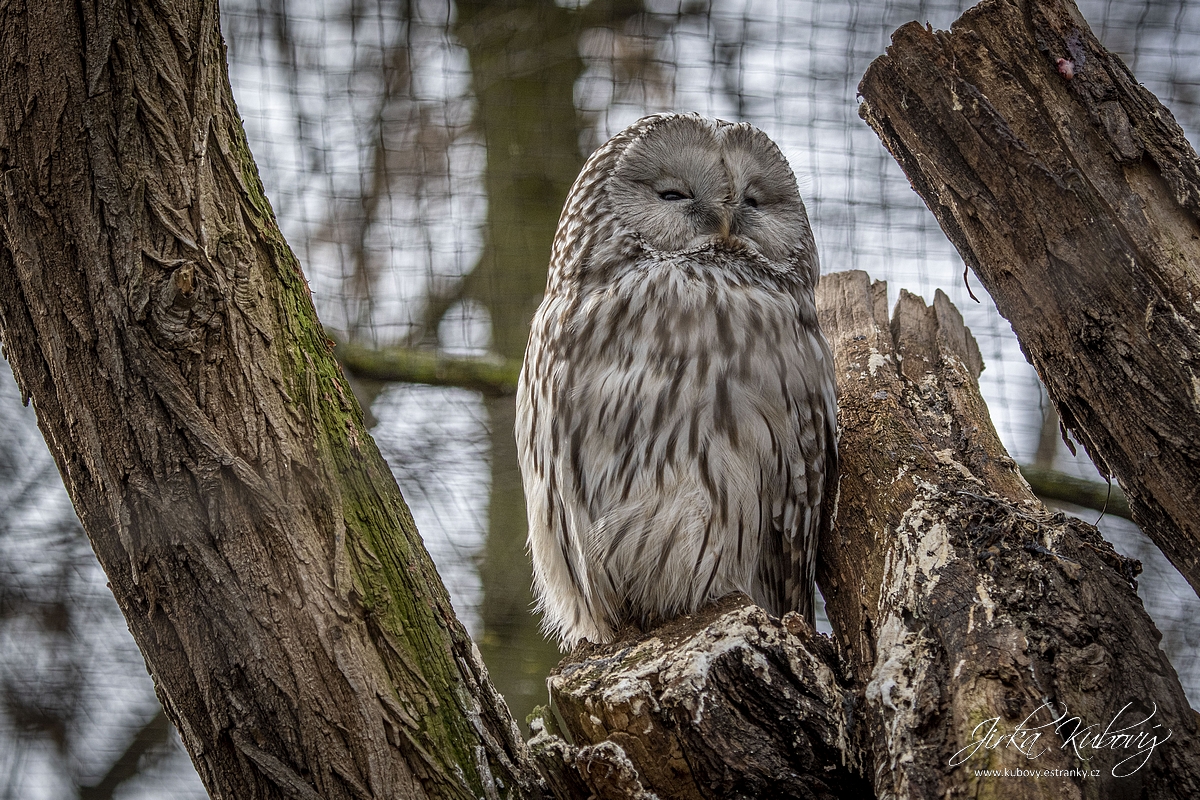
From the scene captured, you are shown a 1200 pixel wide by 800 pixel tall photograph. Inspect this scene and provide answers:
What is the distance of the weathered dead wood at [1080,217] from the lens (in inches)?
61.8

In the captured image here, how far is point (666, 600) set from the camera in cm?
230

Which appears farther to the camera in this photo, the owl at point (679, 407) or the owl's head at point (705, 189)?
the owl's head at point (705, 189)

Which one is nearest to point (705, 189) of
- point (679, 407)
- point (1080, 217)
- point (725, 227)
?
point (725, 227)

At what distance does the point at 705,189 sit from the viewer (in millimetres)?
2680

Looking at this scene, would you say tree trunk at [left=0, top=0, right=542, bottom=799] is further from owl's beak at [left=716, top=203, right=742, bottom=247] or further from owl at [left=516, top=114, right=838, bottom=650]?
owl's beak at [left=716, top=203, right=742, bottom=247]

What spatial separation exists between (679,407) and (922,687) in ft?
2.97

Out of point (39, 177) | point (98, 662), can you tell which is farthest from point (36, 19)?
point (98, 662)

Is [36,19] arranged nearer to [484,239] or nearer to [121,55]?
[121,55]

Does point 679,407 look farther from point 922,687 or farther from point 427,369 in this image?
point 427,369

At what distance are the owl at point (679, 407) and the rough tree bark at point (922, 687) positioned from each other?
0.36 meters

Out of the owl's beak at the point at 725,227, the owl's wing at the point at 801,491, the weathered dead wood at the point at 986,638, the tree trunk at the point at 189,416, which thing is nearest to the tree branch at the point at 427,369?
the owl's beak at the point at 725,227

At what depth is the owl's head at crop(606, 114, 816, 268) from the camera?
264cm

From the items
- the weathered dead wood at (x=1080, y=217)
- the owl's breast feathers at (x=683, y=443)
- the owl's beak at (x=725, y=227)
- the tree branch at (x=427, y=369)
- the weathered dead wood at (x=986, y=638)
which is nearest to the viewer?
the weathered dead wood at (x=986, y=638)

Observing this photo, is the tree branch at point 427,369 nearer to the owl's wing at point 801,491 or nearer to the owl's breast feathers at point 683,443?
the owl's breast feathers at point 683,443
